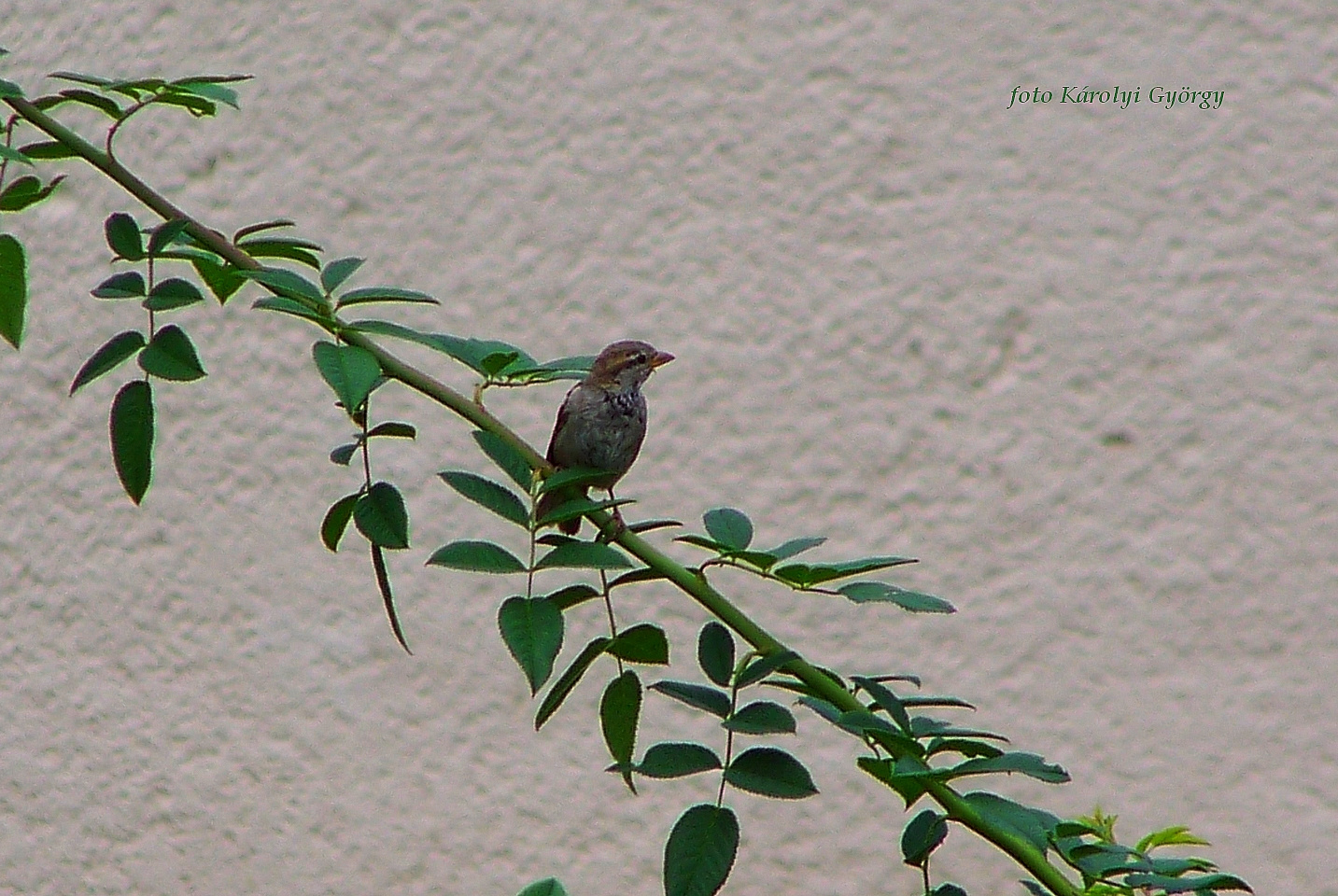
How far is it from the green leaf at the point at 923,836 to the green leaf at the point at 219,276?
0.23 meters

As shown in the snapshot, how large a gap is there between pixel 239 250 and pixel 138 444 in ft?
0.20

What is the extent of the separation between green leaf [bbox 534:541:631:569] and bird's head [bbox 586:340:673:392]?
1.18 ft

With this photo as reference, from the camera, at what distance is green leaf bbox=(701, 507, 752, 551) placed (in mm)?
464

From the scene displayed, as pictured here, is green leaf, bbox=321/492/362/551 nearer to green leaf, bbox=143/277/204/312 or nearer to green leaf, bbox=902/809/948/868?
green leaf, bbox=143/277/204/312

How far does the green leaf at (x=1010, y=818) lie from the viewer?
404 millimetres

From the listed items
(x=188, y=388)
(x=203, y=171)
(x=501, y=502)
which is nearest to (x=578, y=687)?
(x=188, y=388)

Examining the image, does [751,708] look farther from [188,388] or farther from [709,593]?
[188,388]

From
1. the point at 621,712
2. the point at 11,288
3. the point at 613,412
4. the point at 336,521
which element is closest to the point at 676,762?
the point at 621,712

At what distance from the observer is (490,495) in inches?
16.0

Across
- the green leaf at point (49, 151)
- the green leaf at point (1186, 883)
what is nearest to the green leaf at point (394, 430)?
the green leaf at point (49, 151)

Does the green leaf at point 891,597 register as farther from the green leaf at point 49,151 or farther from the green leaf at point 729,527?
the green leaf at point 49,151

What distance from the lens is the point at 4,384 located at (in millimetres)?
1132

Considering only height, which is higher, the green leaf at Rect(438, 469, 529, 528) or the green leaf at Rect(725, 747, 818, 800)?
the green leaf at Rect(438, 469, 529, 528)

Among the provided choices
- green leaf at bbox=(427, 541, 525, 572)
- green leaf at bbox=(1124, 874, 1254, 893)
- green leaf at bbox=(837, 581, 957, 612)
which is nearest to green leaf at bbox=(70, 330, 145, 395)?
green leaf at bbox=(427, 541, 525, 572)
